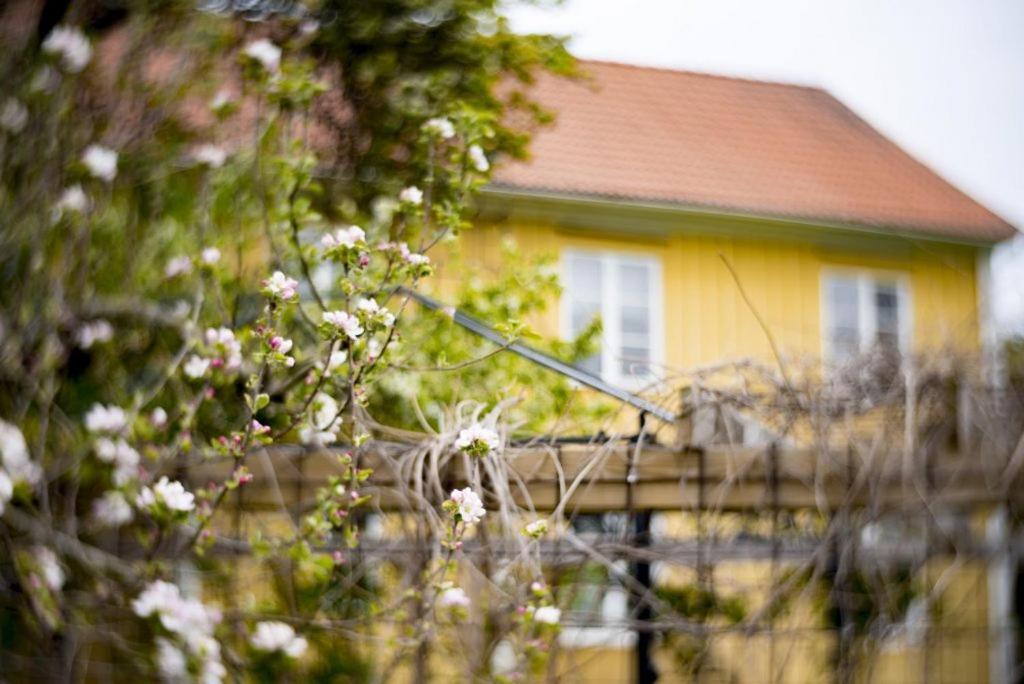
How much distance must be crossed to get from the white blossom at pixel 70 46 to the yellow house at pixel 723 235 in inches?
169

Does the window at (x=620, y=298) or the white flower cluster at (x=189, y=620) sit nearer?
the white flower cluster at (x=189, y=620)

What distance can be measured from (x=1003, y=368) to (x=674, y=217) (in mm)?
5432

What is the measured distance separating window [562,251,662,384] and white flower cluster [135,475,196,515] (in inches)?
247

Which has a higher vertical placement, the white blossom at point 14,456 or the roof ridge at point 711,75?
the roof ridge at point 711,75

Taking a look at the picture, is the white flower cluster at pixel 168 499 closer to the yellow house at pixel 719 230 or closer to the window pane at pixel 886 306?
the yellow house at pixel 719 230

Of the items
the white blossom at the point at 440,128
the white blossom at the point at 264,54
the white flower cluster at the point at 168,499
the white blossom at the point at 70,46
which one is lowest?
the white flower cluster at the point at 168,499

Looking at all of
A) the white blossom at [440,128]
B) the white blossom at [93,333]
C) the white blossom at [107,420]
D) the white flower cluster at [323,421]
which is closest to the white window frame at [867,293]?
the white blossom at [93,333]

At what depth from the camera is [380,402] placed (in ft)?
12.3

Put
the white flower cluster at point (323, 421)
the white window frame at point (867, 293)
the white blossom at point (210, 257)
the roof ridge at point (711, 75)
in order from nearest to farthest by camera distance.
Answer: the white flower cluster at point (323, 421)
the white blossom at point (210, 257)
the white window frame at point (867, 293)
the roof ridge at point (711, 75)

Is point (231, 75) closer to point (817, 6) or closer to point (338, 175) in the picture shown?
point (338, 175)

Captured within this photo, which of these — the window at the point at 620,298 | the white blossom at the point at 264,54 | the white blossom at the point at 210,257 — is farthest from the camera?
the window at the point at 620,298

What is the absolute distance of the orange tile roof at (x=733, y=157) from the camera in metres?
9.11

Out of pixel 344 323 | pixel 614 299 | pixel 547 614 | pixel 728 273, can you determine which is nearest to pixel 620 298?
pixel 614 299

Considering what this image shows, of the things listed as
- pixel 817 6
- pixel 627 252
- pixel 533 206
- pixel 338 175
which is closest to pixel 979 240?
pixel 817 6
